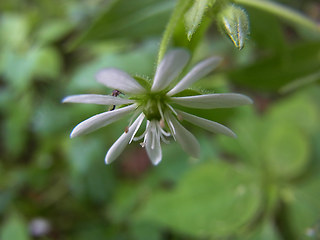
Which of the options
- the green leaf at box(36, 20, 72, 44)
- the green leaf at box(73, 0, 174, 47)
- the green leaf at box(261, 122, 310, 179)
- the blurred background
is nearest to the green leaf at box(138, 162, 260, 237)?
the blurred background

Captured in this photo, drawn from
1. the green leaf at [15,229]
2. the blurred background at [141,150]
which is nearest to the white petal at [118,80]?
the blurred background at [141,150]

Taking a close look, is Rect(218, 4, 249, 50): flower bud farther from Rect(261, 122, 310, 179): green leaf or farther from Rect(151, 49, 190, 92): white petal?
Rect(261, 122, 310, 179): green leaf

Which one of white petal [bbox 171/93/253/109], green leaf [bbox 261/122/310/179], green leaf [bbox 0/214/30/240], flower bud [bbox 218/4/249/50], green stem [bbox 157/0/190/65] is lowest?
green leaf [bbox 261/122/310/179]

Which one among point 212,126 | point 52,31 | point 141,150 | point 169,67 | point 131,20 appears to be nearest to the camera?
point 169,67

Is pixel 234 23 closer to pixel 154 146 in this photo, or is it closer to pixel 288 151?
pixel 154 146

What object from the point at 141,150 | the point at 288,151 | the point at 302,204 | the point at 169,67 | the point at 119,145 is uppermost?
the point at 169,67

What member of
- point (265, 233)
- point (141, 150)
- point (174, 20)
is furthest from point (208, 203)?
point (141, 150)
